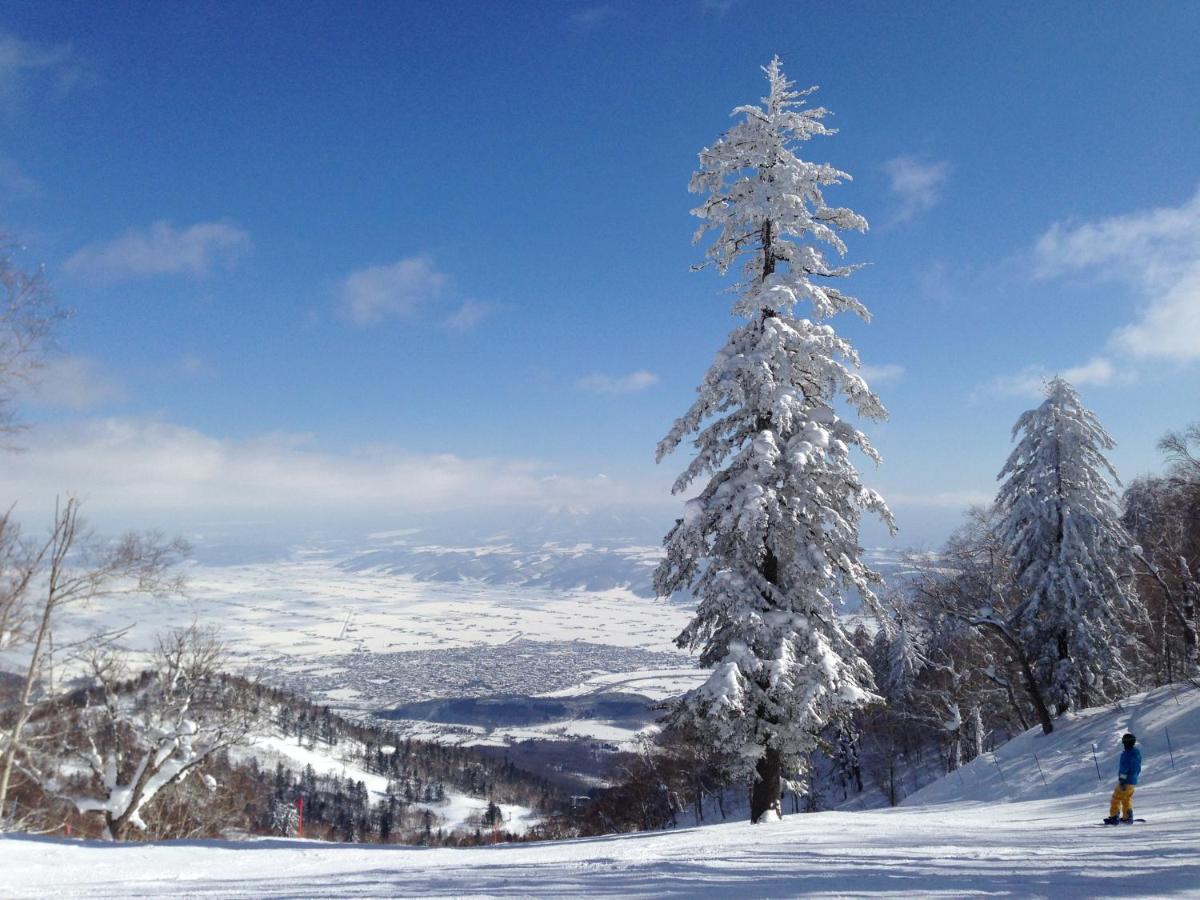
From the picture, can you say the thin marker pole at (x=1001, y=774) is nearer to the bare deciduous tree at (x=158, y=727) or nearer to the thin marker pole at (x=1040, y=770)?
the thin marker pole at (x=1040, y=770)

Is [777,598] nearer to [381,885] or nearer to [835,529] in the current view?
[835,529]

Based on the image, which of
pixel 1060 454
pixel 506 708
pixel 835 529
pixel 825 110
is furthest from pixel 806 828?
pixel 506 708

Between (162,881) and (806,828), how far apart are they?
30.5ft

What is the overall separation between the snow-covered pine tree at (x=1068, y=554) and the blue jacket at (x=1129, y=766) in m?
16.2

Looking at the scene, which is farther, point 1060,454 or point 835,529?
point 1060,454

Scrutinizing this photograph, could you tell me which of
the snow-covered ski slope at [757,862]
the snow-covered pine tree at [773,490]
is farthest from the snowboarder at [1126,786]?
the snow-covered pine tree at [773,490]

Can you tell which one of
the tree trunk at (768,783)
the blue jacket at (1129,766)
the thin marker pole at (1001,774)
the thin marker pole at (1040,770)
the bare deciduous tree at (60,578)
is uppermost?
the bare deciduous tree at (60,578)

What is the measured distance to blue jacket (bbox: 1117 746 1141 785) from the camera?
30.2 ft

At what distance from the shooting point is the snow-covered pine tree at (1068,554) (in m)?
23.0

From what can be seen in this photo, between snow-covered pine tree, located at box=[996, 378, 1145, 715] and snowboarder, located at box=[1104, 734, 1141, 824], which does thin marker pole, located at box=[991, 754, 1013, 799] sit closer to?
snow-covered pine tree, located at box=[996, 378, 1145, 715]

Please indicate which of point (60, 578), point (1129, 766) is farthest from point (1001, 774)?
point (60, 578)

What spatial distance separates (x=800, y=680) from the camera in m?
11.4

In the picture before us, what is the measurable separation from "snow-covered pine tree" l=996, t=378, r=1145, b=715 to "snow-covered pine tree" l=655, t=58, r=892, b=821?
14.8m

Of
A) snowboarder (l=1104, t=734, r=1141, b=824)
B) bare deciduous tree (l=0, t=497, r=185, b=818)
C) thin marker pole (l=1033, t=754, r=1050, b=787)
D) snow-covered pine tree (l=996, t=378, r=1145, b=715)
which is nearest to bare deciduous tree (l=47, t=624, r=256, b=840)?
bare deciduous tree (l=0, t=497, r=185, b=818)
